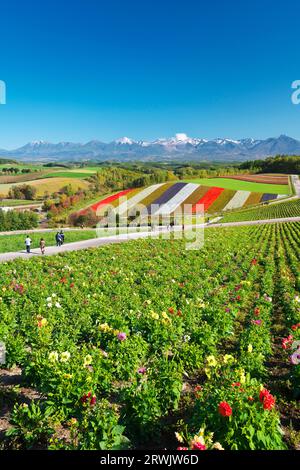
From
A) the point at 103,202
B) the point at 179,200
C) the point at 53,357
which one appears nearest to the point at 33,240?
the point at 53,357

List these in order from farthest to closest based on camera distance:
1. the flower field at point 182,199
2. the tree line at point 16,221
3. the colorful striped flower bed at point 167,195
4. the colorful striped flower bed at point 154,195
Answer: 1. the colorful striped flower bed at point 154,195
2. the colorful striped flower bed at point 167,195
3. the flower field at point 182,199
4. the tree line at point 16,221

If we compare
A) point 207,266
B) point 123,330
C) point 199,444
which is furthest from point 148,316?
point 207,266

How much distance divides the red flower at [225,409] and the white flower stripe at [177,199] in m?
83.9

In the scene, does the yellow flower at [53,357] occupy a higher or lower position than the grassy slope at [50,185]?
lower

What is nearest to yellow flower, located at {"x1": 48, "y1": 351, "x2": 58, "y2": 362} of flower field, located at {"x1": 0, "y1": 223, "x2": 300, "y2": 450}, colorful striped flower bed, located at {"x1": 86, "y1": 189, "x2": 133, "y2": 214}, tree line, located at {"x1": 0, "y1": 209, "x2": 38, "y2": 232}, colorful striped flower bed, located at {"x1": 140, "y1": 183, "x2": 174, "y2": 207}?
flower field, located at {"x1": 0, "y1": 223, "x2": 300, "y2": 450}

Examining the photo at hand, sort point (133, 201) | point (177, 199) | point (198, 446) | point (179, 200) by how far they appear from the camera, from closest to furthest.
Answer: point (198, 446)
point (179, 200)
point (177, 199)
point (133, 201)

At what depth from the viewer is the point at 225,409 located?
4.78 m

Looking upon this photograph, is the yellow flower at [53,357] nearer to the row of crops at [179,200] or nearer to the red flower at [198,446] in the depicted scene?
the red flower at [198,446]

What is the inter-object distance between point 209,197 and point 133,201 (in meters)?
25.6

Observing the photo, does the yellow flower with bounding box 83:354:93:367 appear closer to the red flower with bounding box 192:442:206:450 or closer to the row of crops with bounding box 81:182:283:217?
the red flower with bounding box 192:442:206:450

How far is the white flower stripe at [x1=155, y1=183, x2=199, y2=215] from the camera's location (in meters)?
91.2

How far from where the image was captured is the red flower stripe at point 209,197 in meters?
92.6

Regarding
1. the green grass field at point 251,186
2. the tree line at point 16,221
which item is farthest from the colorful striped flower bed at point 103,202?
the green grass field at point 251,186

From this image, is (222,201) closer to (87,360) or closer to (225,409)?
(87,360)
